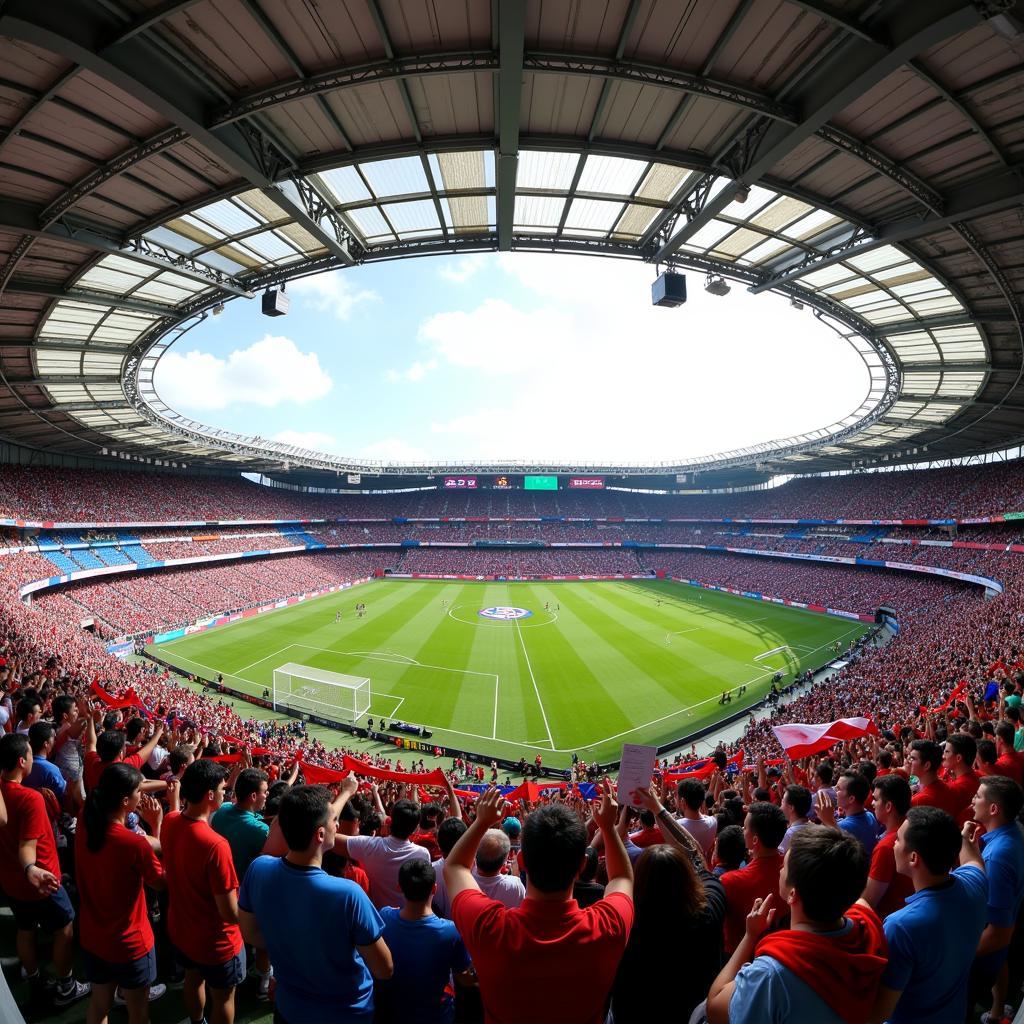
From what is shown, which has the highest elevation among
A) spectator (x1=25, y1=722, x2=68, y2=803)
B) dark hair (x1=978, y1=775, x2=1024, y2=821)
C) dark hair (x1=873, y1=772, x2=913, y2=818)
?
dark hair (x1=978, y1=775, x2=1024, y2=821)

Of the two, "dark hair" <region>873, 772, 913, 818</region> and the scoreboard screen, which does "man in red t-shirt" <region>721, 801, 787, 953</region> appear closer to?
"dark hair" <region>873, 772, 913, 818</region>

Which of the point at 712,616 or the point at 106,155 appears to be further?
the point at 712,616

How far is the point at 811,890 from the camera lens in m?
2.31

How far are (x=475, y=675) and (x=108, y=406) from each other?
23749 mm

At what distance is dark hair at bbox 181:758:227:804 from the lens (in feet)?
12.1

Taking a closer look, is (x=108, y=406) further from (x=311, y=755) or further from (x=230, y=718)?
(x=311, y=755)

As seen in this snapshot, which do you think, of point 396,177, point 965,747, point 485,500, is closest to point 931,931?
point 965,747

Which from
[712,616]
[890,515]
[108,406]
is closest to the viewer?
[108,406]

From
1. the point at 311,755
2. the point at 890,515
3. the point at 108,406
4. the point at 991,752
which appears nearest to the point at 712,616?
the point at 890,515

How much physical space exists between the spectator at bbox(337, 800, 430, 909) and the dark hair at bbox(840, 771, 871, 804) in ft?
13.4

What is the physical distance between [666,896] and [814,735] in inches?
483

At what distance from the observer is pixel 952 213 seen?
34.4 feet

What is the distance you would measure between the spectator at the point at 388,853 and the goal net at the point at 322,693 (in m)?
22.0

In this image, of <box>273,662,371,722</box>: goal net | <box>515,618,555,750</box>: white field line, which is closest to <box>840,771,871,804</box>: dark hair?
<box>515,618,555,750</box>: white field line
